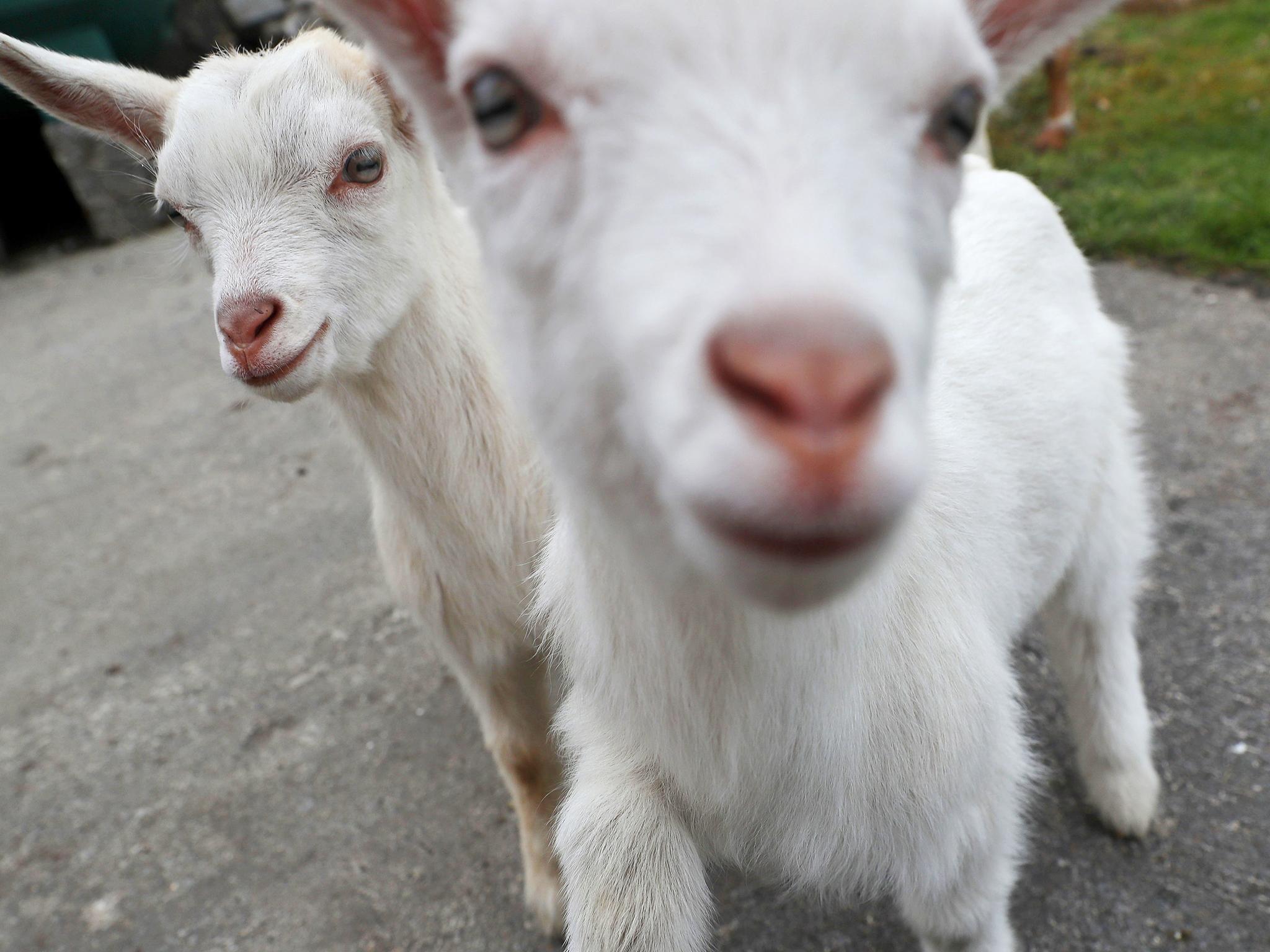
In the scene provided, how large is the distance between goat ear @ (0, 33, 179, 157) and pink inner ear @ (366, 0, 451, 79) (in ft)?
4.28

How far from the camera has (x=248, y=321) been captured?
193 centimetres

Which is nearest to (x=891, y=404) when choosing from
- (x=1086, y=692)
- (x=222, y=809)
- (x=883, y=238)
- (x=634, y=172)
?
(x=883, y=238)

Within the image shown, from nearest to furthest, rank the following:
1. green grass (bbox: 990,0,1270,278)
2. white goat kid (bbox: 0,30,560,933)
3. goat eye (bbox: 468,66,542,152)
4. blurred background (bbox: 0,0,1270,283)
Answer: goat eye (bbox: 468,66,542,152) → white goat kid (bbox: 0,30,560,933) → green grass (bbox: 990,0,1270,278) → blurred background (bbox: 0,0,1270,283)

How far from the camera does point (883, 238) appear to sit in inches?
34.9

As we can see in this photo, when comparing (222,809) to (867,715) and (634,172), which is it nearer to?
(867,715)

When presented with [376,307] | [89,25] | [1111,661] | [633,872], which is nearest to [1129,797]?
[1111,661]

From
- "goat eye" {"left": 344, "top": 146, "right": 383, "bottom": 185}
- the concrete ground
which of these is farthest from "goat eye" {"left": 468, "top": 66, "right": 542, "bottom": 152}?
the concrete ground

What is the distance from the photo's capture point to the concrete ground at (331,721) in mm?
2260

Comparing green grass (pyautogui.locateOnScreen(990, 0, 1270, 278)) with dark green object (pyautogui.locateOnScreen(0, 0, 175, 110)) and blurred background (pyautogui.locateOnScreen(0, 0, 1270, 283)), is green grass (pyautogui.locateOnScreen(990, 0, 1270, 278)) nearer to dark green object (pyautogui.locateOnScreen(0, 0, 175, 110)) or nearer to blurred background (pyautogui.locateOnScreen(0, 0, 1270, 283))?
blurred background (pyautogui.locateOnScreen(0, 0, 1270, 283))

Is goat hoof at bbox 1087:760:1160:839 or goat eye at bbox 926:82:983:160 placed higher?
goat eye at bbox 926:82:983:160

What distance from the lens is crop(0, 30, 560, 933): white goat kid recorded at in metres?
2.02

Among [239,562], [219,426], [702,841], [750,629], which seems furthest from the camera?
[219,426]

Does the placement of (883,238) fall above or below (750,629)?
above

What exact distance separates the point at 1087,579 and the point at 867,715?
3.54 feet
